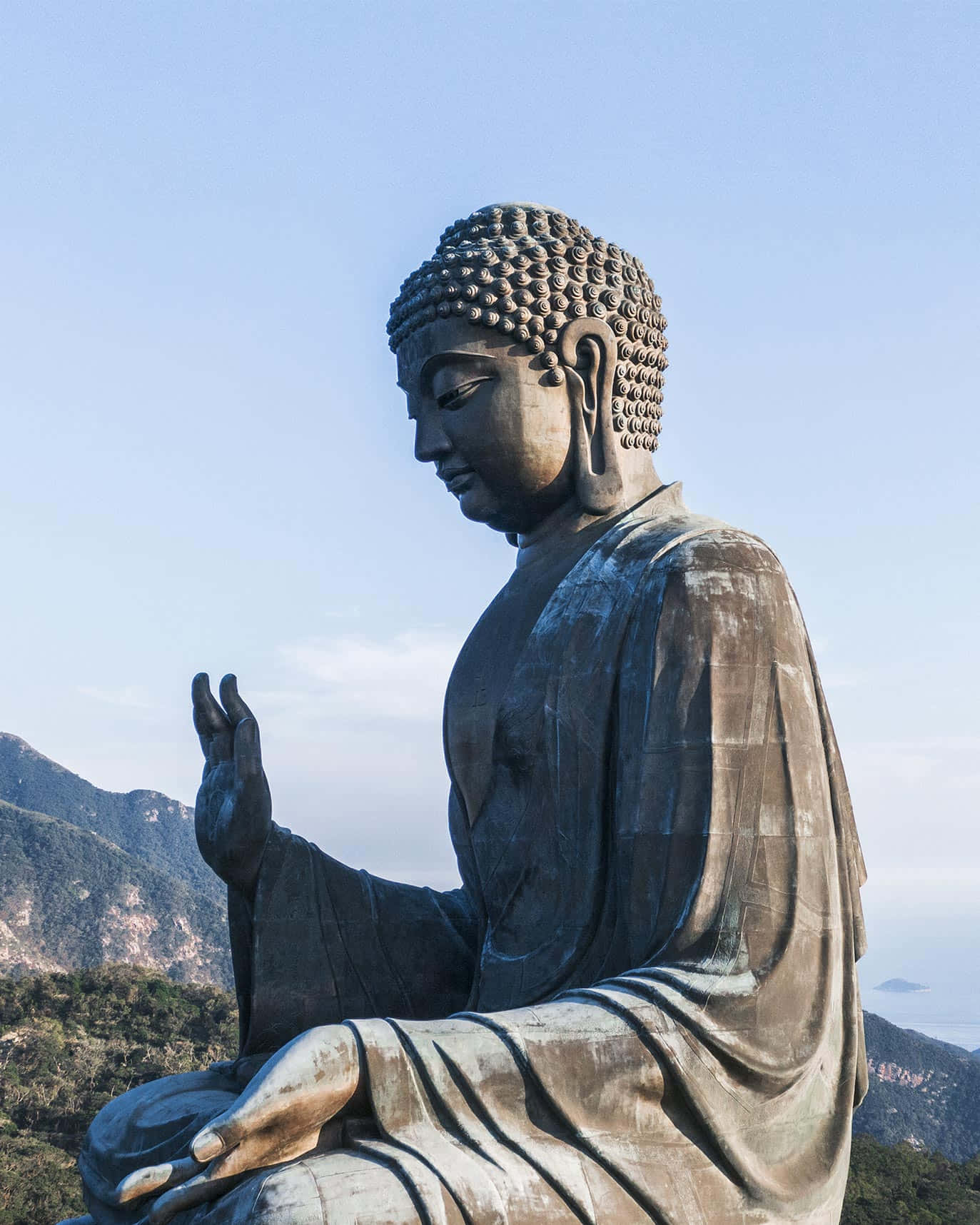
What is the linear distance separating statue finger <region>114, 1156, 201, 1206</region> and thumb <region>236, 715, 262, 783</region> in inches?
58.3

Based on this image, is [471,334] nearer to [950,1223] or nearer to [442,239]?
[442,239]

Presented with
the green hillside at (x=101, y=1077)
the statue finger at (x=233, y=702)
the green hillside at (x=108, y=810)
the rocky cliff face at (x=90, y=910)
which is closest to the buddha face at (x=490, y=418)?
the statue finger at (x=233, y=702)

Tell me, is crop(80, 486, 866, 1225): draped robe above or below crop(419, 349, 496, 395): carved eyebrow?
below

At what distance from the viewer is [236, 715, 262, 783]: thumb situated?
Result: 539cm

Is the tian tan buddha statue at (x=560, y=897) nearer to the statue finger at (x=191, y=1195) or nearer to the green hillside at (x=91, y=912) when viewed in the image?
the statue finger at (x=191, y=1195)

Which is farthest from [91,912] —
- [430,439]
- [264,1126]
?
[264,1126]

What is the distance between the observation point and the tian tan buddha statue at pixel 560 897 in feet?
14.1

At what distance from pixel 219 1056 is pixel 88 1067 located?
2614 mm

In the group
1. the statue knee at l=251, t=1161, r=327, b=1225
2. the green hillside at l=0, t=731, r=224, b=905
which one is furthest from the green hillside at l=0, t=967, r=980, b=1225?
the green hillside at l=0, t=731, r=224, b=905

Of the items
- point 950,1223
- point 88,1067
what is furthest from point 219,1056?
point 950,1223

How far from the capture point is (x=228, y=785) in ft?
18.1

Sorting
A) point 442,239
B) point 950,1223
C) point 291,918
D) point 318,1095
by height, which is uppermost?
point 442,239

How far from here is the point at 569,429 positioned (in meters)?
5.97

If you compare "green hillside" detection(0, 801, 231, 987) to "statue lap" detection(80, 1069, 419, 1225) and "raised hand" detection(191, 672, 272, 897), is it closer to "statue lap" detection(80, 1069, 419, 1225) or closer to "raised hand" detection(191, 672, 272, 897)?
"raised hand" detection(191, 672, 272, 897)
